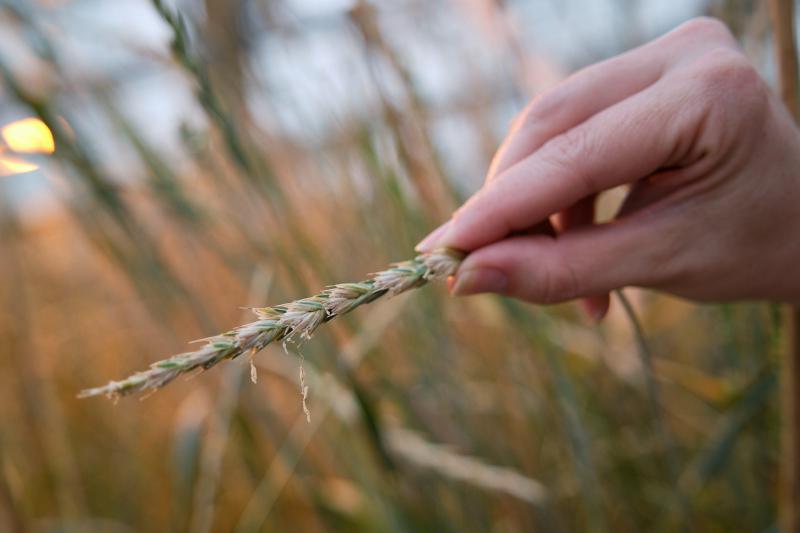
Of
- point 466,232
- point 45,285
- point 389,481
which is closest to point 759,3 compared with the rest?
point 466,232

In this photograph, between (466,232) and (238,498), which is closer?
(466,232)

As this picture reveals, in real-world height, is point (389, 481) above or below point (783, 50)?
below

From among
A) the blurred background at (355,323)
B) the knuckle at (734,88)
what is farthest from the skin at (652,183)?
the blurred background at (355,323)

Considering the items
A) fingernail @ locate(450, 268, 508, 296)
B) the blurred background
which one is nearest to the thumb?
fingernail @ locate(450, 268, 508, 296)

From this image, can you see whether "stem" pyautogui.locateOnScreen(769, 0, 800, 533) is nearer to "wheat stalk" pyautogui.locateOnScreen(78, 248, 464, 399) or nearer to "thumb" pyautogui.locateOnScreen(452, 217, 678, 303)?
"thumb" pyautogui.locateOnScreen(452, 217, 678, 303)

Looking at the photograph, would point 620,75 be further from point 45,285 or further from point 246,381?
point 45,285

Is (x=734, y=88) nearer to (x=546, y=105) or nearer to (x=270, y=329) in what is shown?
(x=546, y=105)

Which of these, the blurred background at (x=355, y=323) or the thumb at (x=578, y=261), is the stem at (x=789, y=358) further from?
the thumb at (x=578, y=261)
